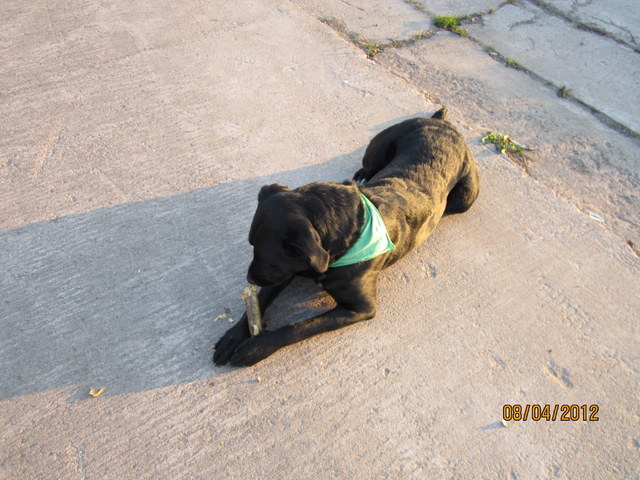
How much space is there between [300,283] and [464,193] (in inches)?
60.6

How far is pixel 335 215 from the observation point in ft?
9.52

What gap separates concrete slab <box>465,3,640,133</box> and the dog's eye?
413 cm

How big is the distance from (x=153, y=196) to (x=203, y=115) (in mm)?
1155

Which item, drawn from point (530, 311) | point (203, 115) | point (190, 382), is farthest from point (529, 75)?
point (190, 382)

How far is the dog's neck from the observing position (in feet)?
9.37

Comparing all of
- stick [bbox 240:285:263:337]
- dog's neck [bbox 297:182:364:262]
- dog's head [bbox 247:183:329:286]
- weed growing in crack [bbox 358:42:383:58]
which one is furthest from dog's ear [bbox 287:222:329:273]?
weed growing in crack [bbox 358:42:383:58]

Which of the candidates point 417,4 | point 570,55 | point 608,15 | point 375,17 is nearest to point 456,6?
point 417,4

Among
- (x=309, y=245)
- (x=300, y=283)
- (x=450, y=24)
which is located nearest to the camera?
(x=309, y=245)

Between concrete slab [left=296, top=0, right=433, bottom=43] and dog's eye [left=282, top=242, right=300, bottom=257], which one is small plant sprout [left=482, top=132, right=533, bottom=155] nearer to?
concrete slab [left=296, top=0, right=433, bottom=43]

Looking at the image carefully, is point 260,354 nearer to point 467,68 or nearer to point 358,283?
point 358,283

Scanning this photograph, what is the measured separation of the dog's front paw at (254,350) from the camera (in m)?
3.02

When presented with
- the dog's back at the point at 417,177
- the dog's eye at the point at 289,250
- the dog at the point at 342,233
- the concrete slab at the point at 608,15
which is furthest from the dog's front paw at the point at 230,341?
the concrete slab at the point at 608,15
